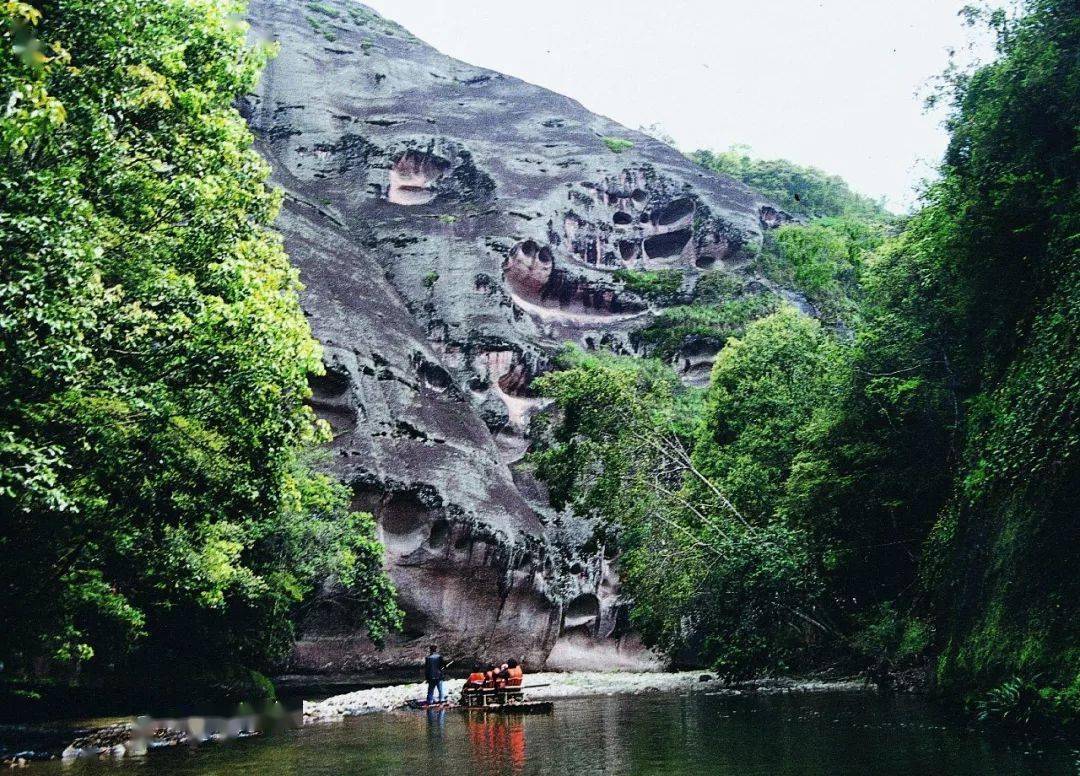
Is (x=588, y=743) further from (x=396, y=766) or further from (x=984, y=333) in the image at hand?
(x=984, y=333)

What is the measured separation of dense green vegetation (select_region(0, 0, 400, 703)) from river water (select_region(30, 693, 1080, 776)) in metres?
3.51

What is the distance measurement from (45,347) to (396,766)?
20.4 feet

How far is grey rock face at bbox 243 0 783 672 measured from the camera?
1315 inches

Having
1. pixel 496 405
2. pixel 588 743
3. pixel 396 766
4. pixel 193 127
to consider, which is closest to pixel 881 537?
pixel 588 743

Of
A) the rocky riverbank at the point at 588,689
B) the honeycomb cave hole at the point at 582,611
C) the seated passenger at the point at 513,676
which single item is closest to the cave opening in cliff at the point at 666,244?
the honeycomb cave hole at the point at 582,611

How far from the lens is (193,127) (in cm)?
1440

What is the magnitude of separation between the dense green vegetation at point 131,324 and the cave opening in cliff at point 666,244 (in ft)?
154

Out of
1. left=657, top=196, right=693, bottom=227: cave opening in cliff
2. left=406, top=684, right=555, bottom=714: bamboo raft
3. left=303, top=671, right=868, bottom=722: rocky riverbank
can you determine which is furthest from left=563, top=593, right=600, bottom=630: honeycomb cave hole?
left=657, top=196, right=693, bottom=227: cave opening in cliff

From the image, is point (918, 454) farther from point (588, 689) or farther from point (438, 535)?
point (438, 535)

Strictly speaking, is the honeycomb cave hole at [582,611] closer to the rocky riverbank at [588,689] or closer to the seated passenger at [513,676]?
the rocky riverbank at [588,689]

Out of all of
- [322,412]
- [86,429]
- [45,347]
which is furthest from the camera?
[322,412]

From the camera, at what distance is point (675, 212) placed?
6212 cm

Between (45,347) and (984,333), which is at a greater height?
(984,333)

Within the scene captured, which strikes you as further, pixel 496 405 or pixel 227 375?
pixel 496 405
